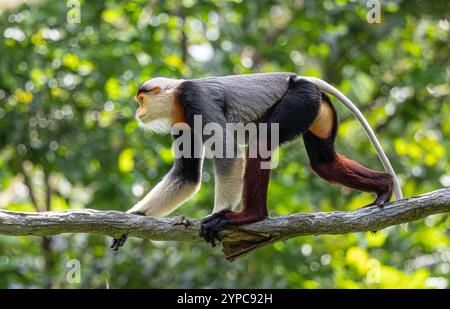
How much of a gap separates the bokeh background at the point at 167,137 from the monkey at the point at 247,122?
3621 millimetres

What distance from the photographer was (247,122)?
8125 mm

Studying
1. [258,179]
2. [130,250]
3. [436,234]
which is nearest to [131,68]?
[130,250]

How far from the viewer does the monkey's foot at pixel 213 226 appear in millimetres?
7188

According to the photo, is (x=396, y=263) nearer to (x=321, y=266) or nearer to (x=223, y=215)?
(x=321, y=266)

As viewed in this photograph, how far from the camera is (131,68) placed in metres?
12.3

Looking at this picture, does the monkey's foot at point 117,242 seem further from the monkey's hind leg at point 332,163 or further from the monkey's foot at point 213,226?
the monkey's hind leg at point 332,163

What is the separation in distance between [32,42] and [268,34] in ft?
16.0

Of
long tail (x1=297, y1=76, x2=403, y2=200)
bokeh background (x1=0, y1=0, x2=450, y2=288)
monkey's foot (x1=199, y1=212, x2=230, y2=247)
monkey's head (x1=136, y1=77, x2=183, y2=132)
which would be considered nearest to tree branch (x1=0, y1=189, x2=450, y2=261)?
monkey's foot (x1=199, y1=212, x2=230, y2=247)

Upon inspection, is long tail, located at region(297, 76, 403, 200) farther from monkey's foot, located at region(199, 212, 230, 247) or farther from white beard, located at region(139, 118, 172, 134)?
monkey's foot, located at region(199, 212, 230, 247)

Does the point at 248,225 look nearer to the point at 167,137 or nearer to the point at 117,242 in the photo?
the point at 117,242

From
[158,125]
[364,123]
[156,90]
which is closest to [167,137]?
[158,125]

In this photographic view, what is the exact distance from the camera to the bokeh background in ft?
40.0

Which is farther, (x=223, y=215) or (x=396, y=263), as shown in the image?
(x=396, y=263)

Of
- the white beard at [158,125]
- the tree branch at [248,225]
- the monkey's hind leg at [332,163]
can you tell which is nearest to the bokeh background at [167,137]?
the white beard at [158,125]
